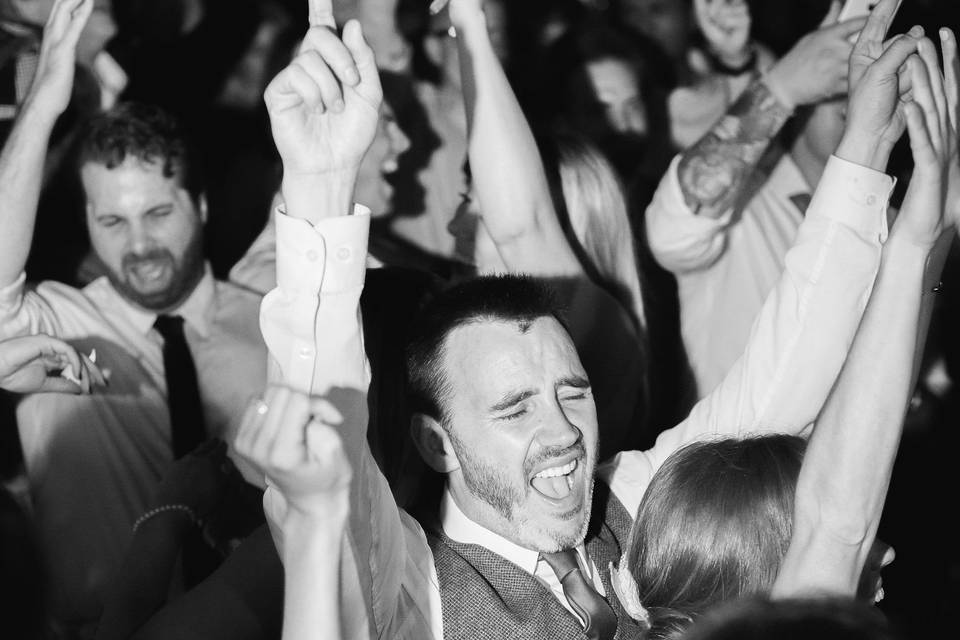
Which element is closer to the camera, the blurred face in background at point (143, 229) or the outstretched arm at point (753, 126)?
the blurred face in background at point (143, 229)

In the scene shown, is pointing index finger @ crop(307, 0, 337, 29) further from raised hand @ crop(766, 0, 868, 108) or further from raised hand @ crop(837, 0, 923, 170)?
raised hand @ crop(766, 0, 868, 108)

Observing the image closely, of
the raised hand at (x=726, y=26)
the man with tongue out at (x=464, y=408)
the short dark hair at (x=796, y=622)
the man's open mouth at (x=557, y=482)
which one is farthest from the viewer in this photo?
the raised hand at (x=726, y=26)

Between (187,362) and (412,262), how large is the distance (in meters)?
0.61

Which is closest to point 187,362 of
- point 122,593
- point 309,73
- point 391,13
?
point 122,593

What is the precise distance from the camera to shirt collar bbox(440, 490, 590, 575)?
1658 mm

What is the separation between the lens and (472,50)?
6.25ft

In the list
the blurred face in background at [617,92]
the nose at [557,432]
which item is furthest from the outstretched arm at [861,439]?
the blurred face in background at [617,92]

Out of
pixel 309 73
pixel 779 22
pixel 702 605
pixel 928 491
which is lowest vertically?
pixel 928 491

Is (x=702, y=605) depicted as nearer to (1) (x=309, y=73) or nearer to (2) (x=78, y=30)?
(1) (x=309, y=73)

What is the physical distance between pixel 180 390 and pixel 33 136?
539 millimetres

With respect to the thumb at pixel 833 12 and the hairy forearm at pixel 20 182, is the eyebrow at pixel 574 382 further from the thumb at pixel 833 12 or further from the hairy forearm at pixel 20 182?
the thumb at pixel 833 12

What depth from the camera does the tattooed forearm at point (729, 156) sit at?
7.68ft

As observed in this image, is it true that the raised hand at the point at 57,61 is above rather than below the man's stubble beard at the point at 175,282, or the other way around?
above

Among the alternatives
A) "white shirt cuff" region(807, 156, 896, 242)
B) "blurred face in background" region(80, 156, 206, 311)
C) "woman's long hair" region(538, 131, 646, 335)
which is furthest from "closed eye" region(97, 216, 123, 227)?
"white shirt cuff" region(807, 156, 896, 242)
